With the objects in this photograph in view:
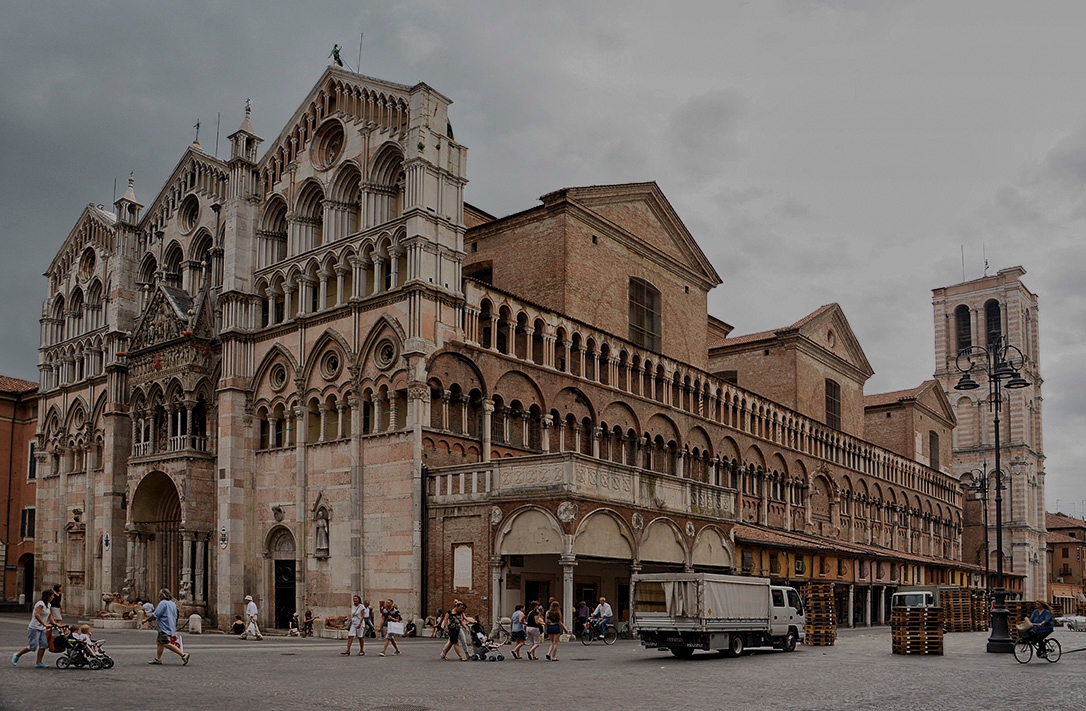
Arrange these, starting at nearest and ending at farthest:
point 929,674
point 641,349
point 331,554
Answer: point 929,674 → point 331,554 → point 641,349

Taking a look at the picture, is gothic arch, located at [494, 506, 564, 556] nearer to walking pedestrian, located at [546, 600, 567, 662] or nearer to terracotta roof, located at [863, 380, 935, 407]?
walking pedestrian, located at [546, 600, 567, 662]

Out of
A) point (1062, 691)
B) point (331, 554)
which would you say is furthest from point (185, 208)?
point (1062, 691)

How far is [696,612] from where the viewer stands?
26844 mm

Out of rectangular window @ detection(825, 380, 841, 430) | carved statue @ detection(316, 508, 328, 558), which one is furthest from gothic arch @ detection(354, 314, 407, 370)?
rectangular window @ detection(825, 380, 841, 430)

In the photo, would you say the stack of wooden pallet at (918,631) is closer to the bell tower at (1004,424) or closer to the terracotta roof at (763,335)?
the terracotta roof at (763,335)

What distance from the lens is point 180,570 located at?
144ft

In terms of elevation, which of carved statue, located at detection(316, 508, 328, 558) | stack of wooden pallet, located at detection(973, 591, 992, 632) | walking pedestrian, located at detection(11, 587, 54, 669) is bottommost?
stack of wooden pallet, located at detection(973, 591, 992, 632)

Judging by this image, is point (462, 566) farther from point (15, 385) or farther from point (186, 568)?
point (15, 385)

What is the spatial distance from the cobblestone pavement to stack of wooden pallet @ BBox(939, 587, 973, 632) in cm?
2050

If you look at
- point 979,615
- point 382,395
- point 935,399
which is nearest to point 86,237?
point 382,395

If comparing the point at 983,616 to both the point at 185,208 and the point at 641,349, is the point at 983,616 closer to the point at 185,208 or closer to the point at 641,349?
the point at 641,349

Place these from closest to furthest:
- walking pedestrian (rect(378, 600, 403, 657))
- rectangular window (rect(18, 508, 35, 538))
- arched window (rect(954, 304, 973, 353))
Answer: walking pedestrian (rect(378, 600, 403, 657)), rectangular window (rect(18, 508, 35, 538)), arched window (rect(954, 304, 973, 353))

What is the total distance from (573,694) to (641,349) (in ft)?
97.1

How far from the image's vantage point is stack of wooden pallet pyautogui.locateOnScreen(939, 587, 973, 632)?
49094mm
